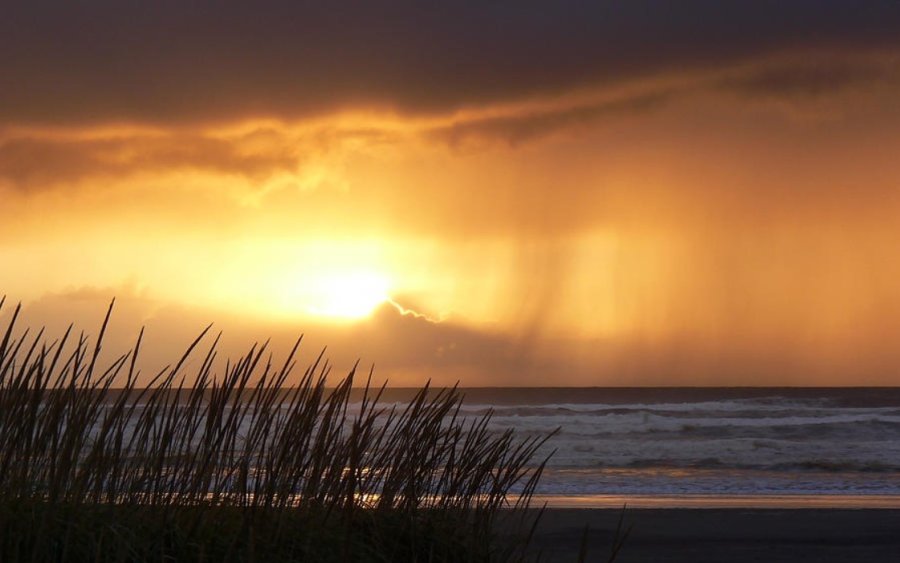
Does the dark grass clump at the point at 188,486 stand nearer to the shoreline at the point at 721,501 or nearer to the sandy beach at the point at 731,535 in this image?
the sandy beach at the point at 731,535

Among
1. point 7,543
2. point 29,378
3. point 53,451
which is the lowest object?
point 7,543

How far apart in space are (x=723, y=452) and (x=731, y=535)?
56.5 ft

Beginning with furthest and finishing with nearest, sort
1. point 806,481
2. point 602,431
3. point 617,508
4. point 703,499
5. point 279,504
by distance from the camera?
point 602,431
point 806,481
point 703,499
point 617,508
point 279,504

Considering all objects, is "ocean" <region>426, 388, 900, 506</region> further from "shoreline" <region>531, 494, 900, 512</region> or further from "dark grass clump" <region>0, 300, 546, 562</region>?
"dark grass clump" <region>0, 300, 546, 562</region>

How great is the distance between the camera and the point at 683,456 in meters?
27.9

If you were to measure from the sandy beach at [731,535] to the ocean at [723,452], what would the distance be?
196 cm

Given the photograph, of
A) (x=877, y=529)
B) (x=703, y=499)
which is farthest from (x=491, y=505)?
(x=703, y=499)

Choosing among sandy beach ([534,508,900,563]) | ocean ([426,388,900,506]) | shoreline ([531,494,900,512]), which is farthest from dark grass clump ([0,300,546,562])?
shoreline ([531,494,900,512])

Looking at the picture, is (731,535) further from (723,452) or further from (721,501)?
(723,452)

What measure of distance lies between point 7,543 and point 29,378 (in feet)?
2.52

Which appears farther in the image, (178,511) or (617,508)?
(617,508)

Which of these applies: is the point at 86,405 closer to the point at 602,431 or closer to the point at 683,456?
the point at 683,456

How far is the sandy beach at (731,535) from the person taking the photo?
33.7 ft

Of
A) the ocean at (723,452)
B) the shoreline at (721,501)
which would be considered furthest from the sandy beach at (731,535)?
the ocean at (723,452)
